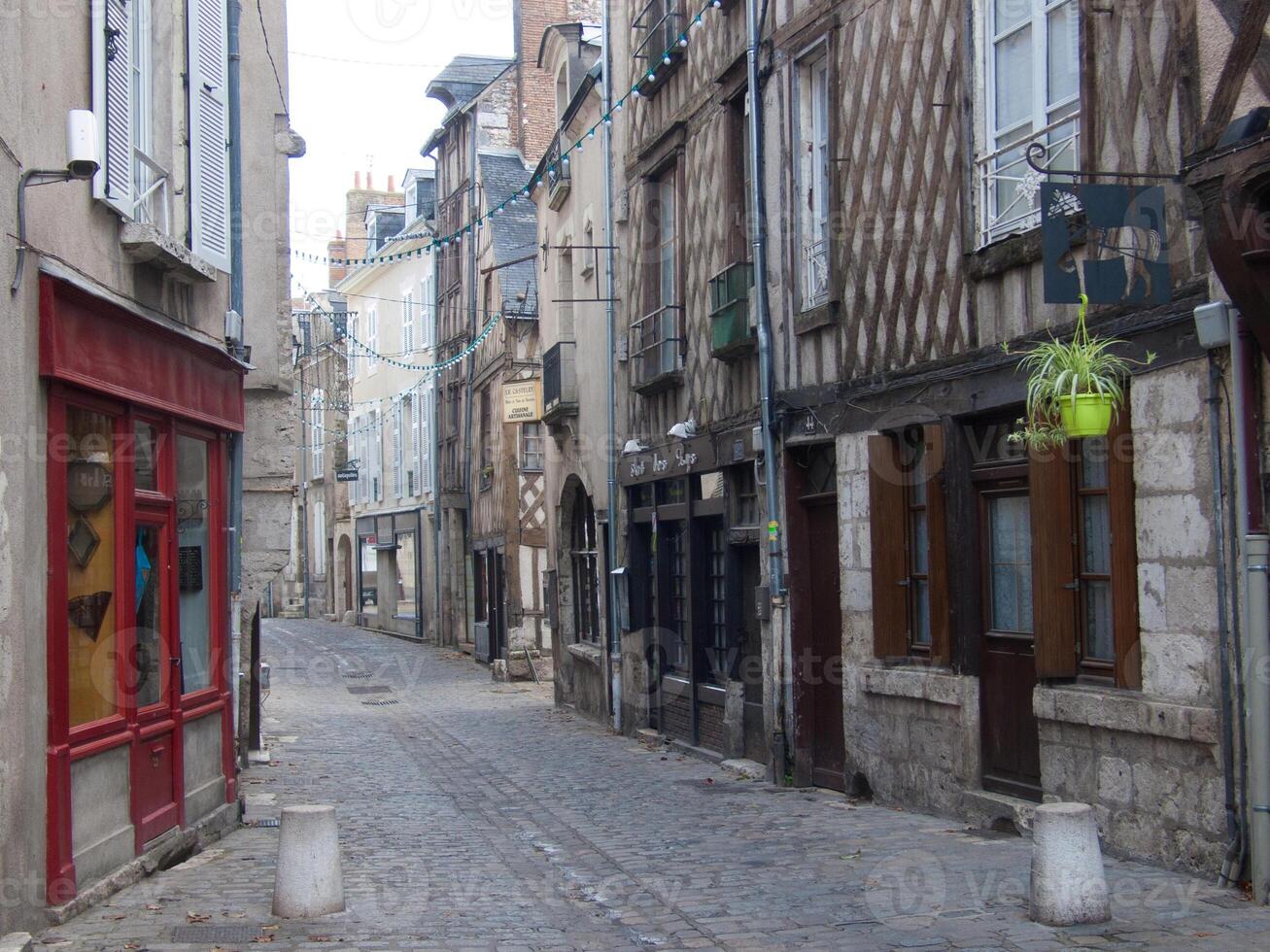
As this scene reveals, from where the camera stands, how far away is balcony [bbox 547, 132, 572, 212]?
18234 mm

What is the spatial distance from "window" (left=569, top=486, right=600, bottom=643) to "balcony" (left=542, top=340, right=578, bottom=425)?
3.11ft

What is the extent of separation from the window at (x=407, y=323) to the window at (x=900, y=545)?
2608 centimetres

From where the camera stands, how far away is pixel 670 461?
14.1 metres

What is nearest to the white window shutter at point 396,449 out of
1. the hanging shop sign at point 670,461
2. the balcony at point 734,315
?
the hanging shop sign at point 670,461

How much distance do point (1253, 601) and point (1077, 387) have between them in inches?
49.7

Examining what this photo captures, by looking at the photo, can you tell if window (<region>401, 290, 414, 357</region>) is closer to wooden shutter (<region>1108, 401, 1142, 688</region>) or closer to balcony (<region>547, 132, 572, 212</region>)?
balcony (<region>547, 132, 572, 212</region>)

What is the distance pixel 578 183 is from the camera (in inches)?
704

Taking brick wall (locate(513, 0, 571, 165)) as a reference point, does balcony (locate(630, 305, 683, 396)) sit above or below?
below

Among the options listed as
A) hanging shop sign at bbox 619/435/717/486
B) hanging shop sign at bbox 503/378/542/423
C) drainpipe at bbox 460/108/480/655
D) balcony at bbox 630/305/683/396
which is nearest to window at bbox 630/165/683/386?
balcony at bbox 630/305/683/396

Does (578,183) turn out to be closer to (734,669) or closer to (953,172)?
(734,669)

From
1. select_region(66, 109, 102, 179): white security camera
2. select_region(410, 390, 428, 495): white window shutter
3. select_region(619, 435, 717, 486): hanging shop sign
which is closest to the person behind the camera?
select_region(66, 109, 102, 179): white security camera

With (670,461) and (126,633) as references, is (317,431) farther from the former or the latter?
(126,633)

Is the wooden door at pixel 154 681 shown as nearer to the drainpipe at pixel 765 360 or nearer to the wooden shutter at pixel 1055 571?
the drainpipe at pixel 765 360

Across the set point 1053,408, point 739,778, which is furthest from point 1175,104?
point 739,778
